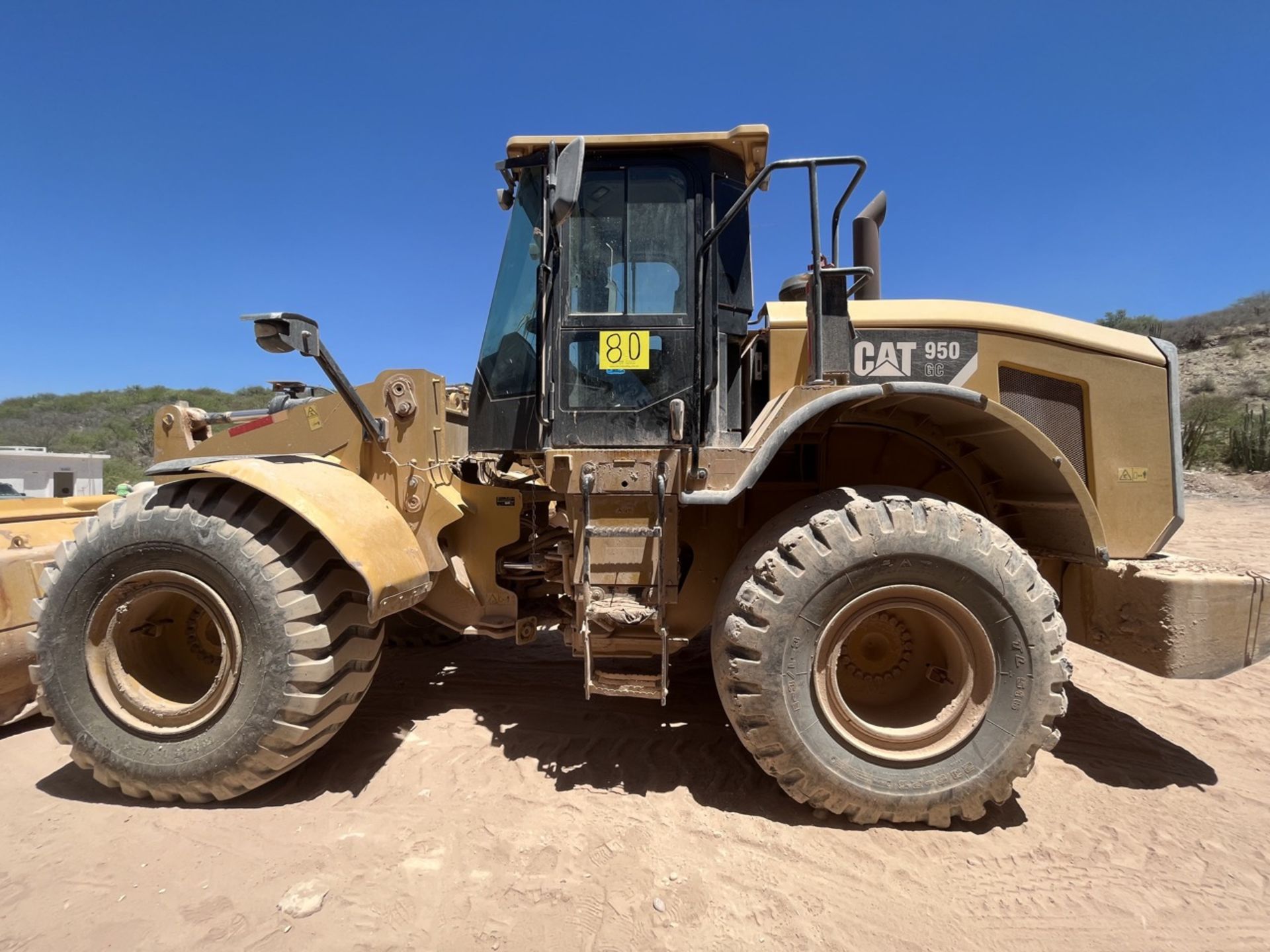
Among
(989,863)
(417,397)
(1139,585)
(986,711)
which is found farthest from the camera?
(417,397)

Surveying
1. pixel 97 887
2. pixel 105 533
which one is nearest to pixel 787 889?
pixel 97 887

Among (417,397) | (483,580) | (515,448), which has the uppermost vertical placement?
(417,397)

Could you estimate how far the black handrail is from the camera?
269 centimetres

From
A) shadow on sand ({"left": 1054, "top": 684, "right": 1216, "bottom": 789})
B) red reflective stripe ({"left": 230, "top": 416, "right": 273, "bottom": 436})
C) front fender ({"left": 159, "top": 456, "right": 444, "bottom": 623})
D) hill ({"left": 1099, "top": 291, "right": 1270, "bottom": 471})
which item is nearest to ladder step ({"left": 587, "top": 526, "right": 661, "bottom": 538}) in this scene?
front fender ({"left": 159, "top": 456, "right": 444, "bottom": 623})

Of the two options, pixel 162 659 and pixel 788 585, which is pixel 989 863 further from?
pixel 162 659

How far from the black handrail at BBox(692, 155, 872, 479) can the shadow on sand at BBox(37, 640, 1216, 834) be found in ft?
4.72

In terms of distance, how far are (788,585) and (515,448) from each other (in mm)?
1485

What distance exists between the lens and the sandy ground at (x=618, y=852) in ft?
7.14

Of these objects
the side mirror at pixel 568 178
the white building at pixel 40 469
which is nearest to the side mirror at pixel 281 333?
the side mirror at pixel 568 178

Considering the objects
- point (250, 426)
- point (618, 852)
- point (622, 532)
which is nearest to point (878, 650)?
point (622, 532)

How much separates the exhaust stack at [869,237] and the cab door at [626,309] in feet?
3.35

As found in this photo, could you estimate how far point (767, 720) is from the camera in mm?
2645

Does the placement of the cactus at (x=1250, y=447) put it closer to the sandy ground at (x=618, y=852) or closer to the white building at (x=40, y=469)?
the sandy ground at (x=618, y=852)

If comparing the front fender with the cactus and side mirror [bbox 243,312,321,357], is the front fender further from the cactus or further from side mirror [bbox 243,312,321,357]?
the cactus
